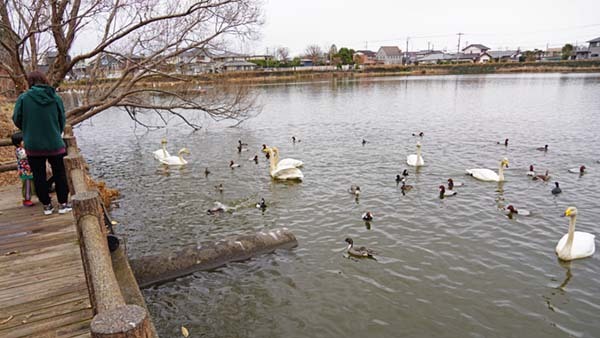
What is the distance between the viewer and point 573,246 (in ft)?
28.3

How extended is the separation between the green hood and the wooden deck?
218 centimetres

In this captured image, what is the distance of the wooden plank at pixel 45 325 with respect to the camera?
160 inches

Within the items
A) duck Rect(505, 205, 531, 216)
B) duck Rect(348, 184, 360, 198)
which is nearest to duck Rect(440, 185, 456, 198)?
duck Rect(505, 205, 531, 216)

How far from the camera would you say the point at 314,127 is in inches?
1085

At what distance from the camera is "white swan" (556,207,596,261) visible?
854cm

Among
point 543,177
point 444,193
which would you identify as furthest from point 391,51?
point 444,193

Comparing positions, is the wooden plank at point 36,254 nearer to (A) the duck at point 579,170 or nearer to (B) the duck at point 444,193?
(B) the duck at point 444,193

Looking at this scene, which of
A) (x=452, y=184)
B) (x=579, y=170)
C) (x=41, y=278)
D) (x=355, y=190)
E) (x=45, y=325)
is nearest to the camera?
(x=45, y=325)

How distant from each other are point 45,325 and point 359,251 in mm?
6400

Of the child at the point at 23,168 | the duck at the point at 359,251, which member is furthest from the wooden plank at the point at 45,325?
the duck at the point at 359,251

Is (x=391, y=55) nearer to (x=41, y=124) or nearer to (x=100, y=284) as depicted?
(x=41, y=124)

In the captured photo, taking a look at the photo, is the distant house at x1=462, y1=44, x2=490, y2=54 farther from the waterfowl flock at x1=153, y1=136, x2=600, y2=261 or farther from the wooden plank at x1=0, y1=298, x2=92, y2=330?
the wooden plank at x1=0, y1=298, x2=92, y2=330

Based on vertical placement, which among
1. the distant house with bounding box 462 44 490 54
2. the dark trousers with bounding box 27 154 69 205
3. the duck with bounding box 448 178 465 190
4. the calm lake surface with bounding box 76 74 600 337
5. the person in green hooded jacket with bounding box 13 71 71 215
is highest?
the distant house with bounding box 462 44 490 54

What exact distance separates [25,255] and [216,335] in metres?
3.20
